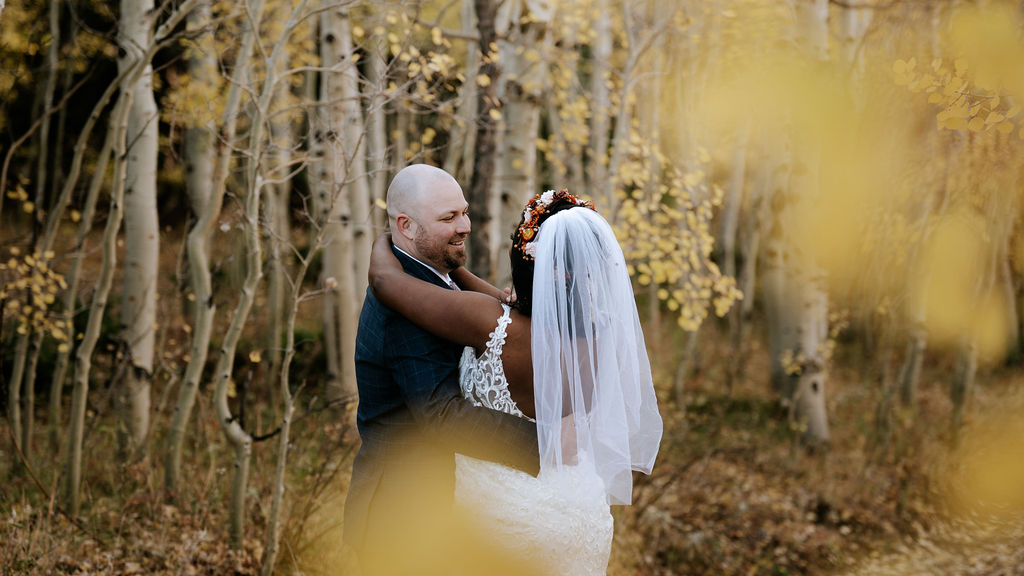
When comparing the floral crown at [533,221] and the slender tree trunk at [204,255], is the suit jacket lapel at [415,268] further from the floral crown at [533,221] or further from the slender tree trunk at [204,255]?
the slender tree trunk at [204,255]

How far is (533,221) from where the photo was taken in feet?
8.91

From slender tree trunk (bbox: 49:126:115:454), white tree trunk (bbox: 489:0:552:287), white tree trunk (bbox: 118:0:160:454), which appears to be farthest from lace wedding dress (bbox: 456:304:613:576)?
white tree trunk (bbox: 489:0:552:287)

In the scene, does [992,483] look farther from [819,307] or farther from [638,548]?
[638,548]

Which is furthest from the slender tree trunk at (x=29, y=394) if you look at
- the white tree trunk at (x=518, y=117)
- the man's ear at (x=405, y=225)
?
the man's ear at (x=405, y=225)

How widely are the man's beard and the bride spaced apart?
12cm

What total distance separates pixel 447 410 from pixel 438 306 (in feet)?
1.15

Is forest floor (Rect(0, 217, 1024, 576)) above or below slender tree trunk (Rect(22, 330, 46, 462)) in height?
below

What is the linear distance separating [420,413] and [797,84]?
7.10 metres

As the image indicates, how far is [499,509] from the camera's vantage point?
103 inches

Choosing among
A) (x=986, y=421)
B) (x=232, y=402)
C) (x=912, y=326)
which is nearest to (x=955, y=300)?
(x=912, y=326)

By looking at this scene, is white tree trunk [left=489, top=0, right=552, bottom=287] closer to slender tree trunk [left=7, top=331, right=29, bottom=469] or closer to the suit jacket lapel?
slender tree trunk [left=7, top=331, right=29, bottom=469]

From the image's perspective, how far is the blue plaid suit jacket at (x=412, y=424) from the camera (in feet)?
8.42

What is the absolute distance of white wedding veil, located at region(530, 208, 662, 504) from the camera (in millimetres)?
2590

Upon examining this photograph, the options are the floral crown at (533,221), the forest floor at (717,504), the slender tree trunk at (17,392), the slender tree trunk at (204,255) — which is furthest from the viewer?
the slender tree trunk at (17,392)
